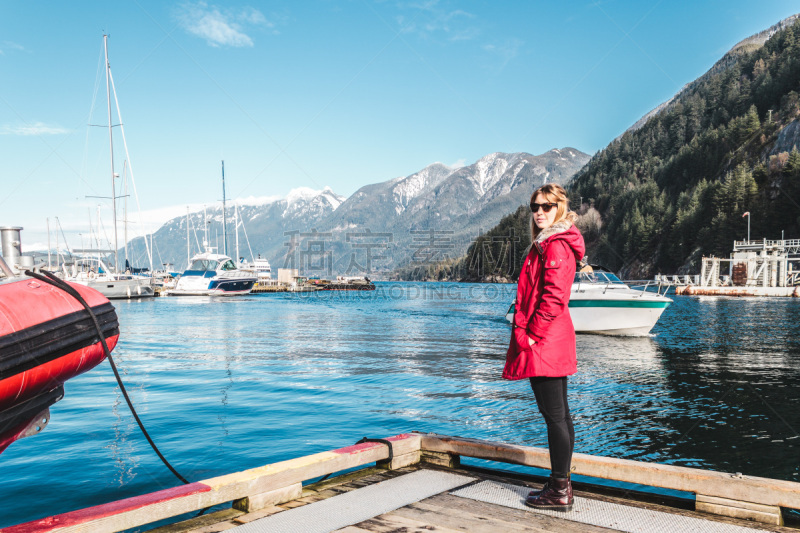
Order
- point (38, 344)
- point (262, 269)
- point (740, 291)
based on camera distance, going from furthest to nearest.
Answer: point (262, 269)
point (740, 291)
point (38, 344)

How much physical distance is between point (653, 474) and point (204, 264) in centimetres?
7192

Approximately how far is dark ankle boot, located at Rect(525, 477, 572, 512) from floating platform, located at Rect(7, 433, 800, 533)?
61 millimetres

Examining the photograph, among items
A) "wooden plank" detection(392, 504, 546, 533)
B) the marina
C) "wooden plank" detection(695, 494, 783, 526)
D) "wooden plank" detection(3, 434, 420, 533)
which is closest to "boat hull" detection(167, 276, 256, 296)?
the marina

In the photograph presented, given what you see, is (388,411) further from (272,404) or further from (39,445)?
(39,445)

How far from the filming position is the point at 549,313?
4098 mm

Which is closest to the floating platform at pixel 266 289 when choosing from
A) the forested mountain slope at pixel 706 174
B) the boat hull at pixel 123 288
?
the boat hull at pixel 123 288

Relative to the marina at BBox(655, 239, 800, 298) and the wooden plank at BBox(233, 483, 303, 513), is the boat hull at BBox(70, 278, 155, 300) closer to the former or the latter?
the wooden plank at BBox(233, 483, 303, 513)

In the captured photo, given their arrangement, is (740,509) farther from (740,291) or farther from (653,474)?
(740,291)

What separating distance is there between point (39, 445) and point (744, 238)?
339 ft

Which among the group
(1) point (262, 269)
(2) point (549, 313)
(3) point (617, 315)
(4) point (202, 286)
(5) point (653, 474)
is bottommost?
(3) point (617, 315)

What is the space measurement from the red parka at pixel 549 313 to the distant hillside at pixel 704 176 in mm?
101469

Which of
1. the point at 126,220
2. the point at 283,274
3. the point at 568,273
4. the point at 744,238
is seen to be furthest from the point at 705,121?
the point at 568,273

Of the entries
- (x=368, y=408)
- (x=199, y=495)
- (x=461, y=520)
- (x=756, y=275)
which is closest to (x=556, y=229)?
(x=461, y=520)

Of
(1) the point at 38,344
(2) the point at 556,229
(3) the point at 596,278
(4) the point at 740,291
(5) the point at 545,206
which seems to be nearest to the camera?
(2) the point at 556,229
